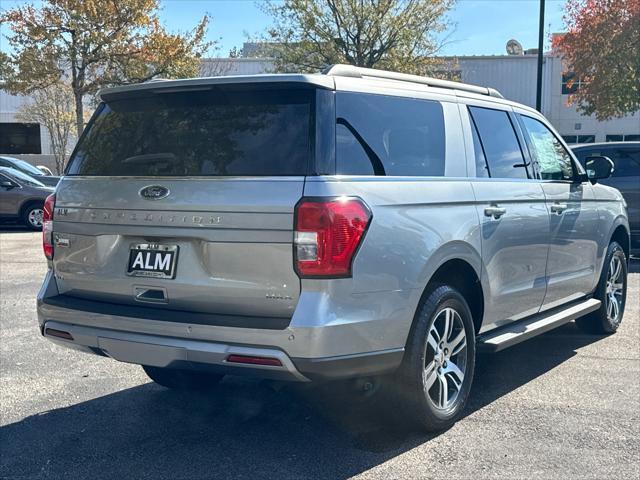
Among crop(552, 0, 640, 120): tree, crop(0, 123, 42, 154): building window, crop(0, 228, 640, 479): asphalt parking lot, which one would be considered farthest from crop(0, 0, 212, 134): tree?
crop(0, 123, 42, 154): building window

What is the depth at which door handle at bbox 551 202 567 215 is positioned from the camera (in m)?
5.23

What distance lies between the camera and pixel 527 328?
4906mm

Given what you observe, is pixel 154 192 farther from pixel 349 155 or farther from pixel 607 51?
pixel 607 51

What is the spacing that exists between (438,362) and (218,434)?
1.36 meters

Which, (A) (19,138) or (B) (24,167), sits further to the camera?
(A) (19,138)

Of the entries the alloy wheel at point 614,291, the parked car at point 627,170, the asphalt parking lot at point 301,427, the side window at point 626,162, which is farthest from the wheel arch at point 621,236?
the side window at point 626,162

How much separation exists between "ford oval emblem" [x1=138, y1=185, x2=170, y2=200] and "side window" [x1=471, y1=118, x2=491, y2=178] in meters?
2.01

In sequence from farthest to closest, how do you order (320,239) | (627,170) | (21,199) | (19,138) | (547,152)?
(19,138) < (21,199) < (627,170) < (547,152) < (320,239)

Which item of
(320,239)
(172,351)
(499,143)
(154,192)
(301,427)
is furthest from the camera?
(499,143)

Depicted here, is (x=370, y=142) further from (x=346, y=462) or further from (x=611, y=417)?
(x=611, y=417)

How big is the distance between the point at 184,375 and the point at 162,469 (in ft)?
4.29

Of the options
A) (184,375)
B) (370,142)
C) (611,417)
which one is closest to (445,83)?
(370,142)

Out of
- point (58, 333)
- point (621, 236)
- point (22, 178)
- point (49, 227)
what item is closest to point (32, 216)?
point (22, 178)

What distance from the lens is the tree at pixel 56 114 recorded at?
37.4 meters
